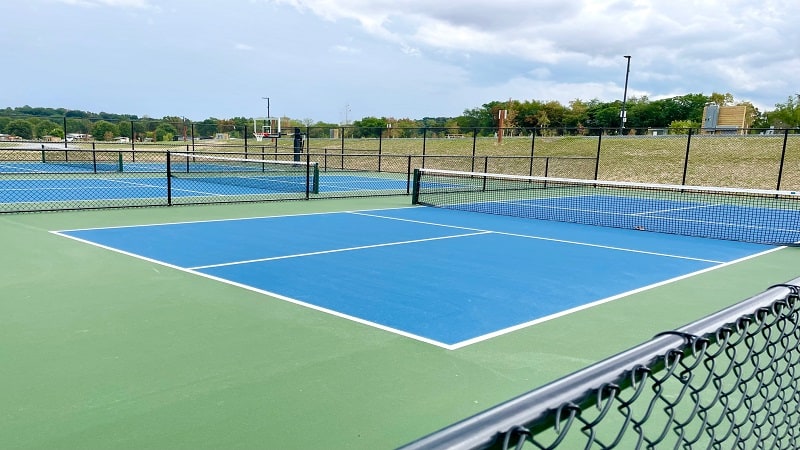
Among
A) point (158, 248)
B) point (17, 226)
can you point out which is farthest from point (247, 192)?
point (158, 248)

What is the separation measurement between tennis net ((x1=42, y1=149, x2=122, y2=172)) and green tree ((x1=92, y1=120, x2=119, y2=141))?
39.5 inches

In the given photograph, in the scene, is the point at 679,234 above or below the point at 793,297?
below

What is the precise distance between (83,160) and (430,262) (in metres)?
24.2

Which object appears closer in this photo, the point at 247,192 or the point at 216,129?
the point at 247,192

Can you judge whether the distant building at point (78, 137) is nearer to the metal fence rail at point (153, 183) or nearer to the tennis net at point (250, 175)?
the metal fence rail at point (153, 183)

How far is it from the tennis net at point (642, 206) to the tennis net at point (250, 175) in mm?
3487

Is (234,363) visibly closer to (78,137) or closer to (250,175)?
(250,175)

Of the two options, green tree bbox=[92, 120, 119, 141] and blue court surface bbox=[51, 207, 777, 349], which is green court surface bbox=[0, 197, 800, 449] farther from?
green tree bbox=[92, 120, 119, 141]

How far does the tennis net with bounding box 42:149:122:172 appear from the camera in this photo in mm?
23548

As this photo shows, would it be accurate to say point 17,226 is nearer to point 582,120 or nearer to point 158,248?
point 158,248

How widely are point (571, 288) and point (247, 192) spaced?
481 inches

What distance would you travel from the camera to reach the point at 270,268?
7547 mm

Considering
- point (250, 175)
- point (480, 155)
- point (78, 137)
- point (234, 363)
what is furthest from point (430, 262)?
point (78, 137)

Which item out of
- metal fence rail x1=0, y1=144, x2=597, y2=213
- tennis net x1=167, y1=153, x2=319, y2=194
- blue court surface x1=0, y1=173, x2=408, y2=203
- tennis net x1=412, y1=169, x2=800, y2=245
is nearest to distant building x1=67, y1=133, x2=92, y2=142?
metal fence rail x1=0, y1=144, x2=597, y2=213
